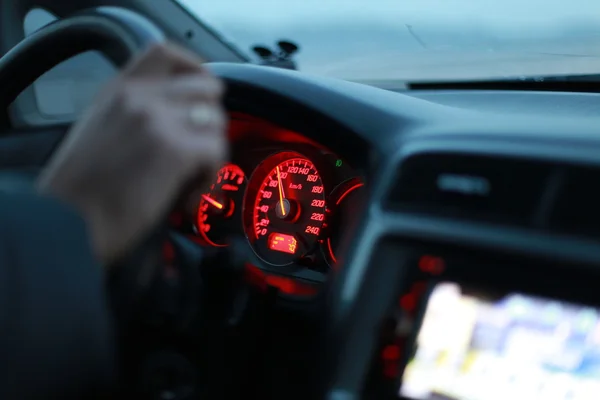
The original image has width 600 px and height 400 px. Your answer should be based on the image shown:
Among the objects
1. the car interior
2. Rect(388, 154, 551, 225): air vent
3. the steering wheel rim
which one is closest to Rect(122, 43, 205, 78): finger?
the car interior

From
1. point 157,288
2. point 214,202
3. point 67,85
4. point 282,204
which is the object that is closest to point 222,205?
point 214,202

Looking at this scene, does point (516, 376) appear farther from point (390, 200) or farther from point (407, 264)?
point (390, 200)

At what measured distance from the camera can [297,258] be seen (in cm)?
219

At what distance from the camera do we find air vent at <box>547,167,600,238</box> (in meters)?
1.16

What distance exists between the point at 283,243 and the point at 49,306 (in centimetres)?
161

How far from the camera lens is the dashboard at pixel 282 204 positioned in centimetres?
217

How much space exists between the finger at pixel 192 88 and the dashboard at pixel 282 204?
1.31 m

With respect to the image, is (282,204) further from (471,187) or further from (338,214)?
(471,187)

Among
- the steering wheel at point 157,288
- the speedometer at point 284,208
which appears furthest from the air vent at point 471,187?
the speedometer at point 284,208

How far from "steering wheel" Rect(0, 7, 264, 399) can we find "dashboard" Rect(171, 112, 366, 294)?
620 mm

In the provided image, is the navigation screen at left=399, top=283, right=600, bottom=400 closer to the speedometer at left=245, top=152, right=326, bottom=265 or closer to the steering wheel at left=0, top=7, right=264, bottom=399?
the steering wheel at left=0, top=7, right=264, bottom=399

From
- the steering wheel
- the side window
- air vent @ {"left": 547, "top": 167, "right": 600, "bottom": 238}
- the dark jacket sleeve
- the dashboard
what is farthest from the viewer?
the dashboard

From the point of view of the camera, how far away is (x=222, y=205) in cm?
229

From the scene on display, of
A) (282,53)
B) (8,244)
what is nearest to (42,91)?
(282,53)
